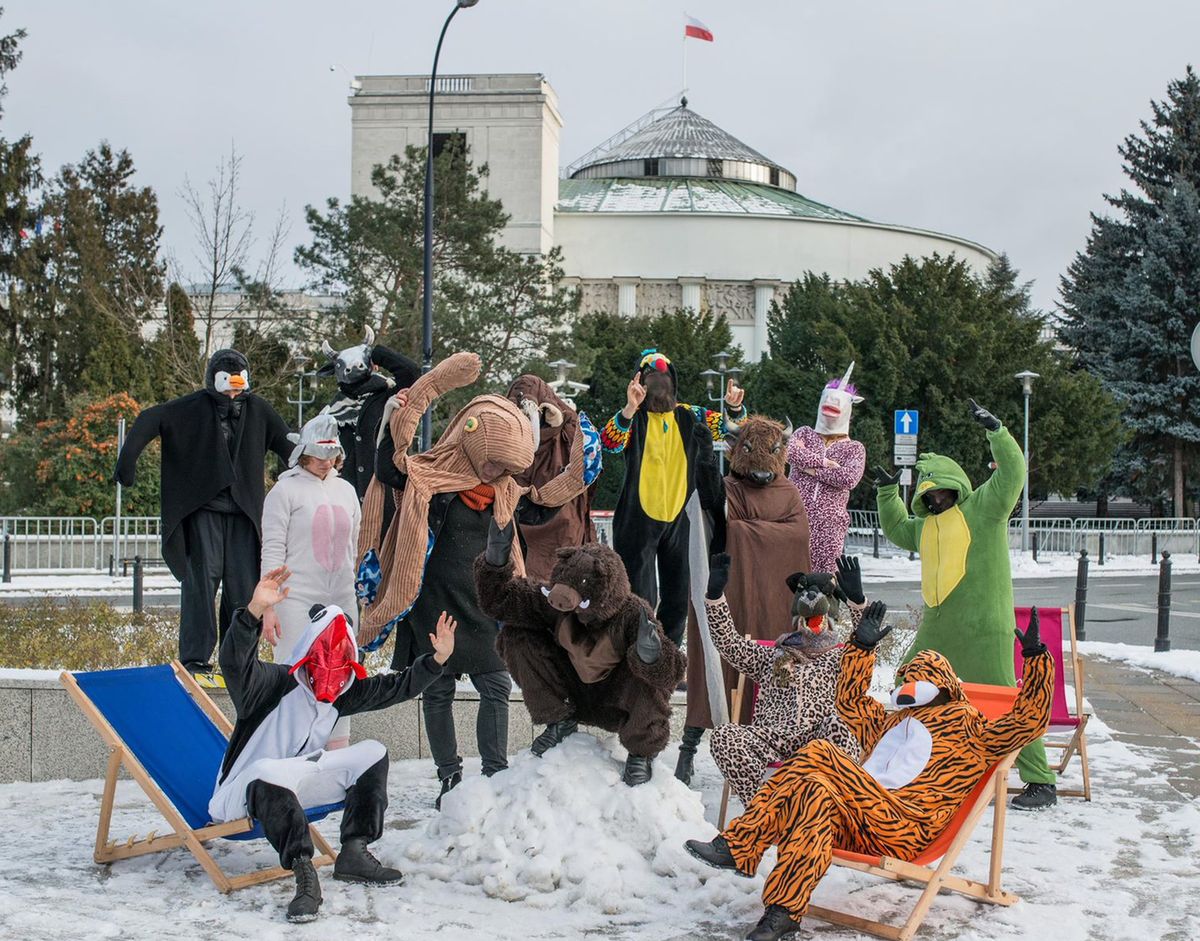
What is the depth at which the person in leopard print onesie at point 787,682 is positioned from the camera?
5.67 m

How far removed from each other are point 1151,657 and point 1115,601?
891 cm

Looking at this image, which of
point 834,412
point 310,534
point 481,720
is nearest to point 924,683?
point 481,720

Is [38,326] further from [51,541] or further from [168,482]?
[168,482]

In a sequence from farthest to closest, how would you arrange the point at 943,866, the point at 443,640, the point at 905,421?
the point at 905,421 < the point at 443,640 < the point at 943,866

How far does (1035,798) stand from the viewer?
268 inches

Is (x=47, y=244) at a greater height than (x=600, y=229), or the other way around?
(x=600, y=229)

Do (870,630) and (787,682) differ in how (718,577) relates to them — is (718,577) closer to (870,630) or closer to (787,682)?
(787,682)

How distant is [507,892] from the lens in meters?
5.21

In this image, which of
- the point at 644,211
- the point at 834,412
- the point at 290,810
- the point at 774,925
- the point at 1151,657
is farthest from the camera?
the point at 644,211

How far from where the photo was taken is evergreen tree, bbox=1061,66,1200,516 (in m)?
43.0

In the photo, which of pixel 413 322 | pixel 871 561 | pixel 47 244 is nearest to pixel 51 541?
pixel 413 322

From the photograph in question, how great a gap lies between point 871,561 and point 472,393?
11473 millimetres

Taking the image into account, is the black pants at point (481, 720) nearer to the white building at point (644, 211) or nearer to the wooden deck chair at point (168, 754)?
the wooden deck chair at point (168, 754)

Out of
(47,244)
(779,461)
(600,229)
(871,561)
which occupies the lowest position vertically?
(871,561)
